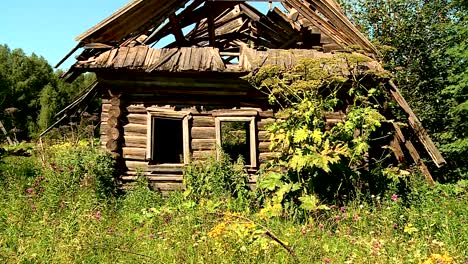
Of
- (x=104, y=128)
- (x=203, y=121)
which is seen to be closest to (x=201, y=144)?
(x=203, y=121)

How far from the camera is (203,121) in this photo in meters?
10.5

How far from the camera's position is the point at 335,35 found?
11250mm

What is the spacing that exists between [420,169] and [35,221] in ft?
26.8

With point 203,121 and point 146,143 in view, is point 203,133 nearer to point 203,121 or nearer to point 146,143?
point 203,121

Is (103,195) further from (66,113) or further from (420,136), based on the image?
(420,136)

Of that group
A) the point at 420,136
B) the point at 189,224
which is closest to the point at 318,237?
the point at 189,224

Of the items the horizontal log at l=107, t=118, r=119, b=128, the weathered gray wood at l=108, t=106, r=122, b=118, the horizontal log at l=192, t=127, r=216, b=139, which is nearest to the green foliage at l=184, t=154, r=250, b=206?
the horizontal log at l=192, t=127, r=216, b=139

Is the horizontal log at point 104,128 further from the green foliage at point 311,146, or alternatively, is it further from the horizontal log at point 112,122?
the green foliage at point 311,146

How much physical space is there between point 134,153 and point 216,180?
2173 mm

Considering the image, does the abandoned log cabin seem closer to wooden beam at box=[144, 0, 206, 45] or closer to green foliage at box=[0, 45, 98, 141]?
wooden beam at box=[144, 0, 206, 45]

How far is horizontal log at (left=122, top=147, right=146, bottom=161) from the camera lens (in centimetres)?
1038

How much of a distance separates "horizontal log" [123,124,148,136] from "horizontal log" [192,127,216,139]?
43.3 inches

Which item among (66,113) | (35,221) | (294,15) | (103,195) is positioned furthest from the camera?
(66,113)

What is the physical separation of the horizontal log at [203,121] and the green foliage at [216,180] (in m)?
0.92
